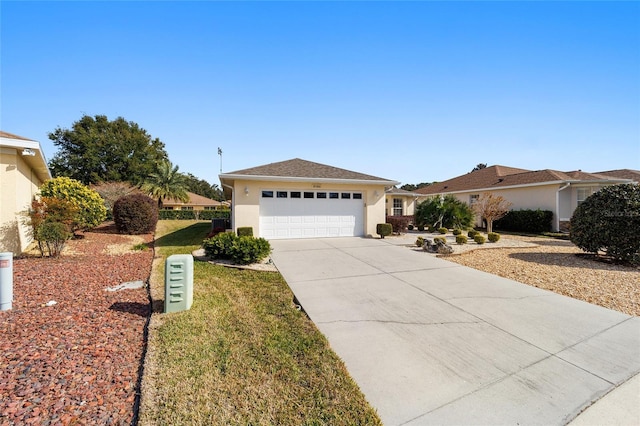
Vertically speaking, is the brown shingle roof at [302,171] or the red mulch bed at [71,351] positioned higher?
the brown shingle roof at [302,171]

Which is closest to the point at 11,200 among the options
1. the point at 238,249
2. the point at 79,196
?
the point at 79,196

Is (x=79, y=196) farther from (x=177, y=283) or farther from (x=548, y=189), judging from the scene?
(x=548, y=189)

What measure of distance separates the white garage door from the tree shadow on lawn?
6639 mm

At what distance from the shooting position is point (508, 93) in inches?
411

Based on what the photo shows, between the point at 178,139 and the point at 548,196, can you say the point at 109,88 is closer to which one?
the point at 178,139

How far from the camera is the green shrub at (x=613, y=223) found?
313 inches

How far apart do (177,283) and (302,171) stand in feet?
30.2

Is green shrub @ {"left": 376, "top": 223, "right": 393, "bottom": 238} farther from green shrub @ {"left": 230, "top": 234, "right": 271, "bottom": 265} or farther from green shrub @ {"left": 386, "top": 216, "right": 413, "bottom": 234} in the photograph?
green shrub @ {"left": 230, "top": 234, "right": 271, "bottom": 265}

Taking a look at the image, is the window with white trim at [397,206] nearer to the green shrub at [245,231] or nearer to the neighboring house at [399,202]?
the neighboring house at [399,202]

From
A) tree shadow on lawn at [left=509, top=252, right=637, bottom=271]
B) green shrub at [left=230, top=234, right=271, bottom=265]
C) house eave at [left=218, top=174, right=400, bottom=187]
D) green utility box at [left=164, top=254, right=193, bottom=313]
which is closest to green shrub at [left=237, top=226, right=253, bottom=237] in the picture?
house eave at [left=218, top=174, right=400, bottom=187]

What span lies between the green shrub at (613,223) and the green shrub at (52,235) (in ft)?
55.3

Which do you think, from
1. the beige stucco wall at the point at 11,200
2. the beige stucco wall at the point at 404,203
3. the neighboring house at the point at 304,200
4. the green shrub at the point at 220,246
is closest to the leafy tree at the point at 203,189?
the beige stucco wall at the point at 404,203

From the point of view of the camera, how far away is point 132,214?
15.6 metres

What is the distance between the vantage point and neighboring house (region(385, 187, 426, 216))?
21750mm
